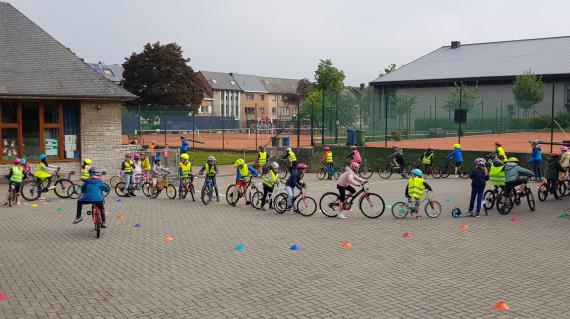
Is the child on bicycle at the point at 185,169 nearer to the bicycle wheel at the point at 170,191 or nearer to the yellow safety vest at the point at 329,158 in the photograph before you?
the bicycle wheel at the point at 170,191

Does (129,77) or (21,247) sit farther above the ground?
(129,77)

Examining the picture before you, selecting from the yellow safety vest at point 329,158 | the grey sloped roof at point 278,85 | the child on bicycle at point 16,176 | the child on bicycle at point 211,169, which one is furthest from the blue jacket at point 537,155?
the grey sloped roof at point 278,85

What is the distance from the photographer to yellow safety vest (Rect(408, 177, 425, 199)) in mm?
14070

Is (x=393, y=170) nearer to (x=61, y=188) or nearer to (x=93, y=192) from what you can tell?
(x=61, y=188)

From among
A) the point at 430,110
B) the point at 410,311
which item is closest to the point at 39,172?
the point at 410,311

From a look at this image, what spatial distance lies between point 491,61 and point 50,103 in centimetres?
5690

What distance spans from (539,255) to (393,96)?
101ft

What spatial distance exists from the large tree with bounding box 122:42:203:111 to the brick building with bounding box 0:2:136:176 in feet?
153

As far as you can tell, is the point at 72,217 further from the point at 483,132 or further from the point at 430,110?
the point at 483,132

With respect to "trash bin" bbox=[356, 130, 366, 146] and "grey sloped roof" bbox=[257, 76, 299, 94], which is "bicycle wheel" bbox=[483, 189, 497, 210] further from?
"grey sloped roof" bbox=[257, 76, 299, 94]

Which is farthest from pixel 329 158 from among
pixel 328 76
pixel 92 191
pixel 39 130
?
pixel 328 76

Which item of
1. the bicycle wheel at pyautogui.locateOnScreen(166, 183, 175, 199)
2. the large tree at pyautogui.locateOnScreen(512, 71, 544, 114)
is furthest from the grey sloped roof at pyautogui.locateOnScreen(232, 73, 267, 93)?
the bicycle wheel at pyautogui.locateOnScreen(166, 183, 175, 199)

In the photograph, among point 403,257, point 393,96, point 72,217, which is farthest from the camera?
point 393,96

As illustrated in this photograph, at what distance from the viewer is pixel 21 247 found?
11078 mm
